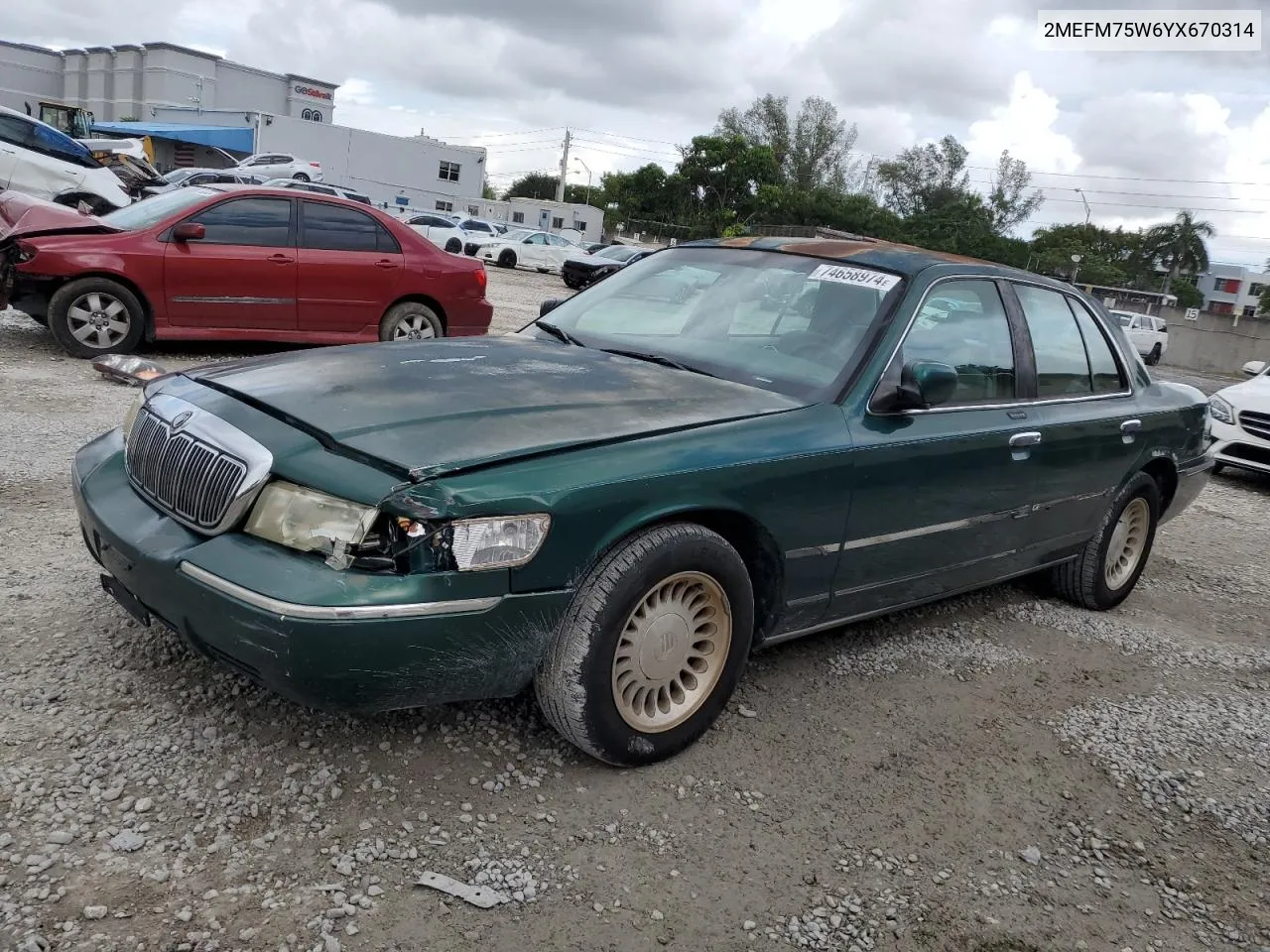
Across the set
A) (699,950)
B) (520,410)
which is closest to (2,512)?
(520,410)

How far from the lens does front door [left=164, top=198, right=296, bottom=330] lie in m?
7.96

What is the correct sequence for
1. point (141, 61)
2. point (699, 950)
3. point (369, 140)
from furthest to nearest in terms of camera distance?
point (141, 61) < point (369, 140) < point (699, 950)

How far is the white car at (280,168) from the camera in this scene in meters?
32.4

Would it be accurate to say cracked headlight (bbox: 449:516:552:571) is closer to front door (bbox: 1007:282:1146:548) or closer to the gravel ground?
the gravel ground

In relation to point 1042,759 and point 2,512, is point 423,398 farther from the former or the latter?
point 2,512

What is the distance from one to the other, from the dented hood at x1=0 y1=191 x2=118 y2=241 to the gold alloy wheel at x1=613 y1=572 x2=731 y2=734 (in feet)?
22.7

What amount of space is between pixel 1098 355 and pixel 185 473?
3.94m

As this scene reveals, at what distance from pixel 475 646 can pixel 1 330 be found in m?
8.38

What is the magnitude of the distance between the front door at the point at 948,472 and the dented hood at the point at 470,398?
476 millimetres

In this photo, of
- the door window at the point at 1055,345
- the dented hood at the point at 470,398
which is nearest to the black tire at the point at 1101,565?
the door window at the point at 1055,345

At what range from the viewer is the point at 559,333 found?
409 cm

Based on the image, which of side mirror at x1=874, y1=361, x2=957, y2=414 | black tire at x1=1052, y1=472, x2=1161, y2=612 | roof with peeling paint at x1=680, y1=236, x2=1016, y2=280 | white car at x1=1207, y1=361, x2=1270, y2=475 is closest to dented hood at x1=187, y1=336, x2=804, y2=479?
side mirror at x1=874, y1=361, x2=957, y2=414

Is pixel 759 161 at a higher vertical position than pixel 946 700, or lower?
higher

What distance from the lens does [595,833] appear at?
2.67 m
